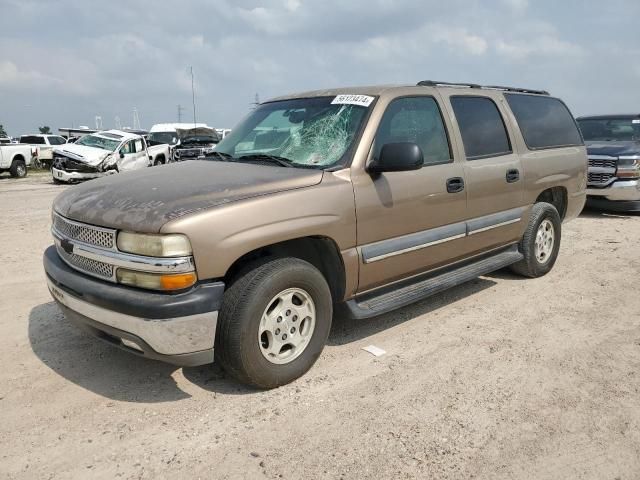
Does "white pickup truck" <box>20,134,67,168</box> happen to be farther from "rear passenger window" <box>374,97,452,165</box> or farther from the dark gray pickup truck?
"rear passenger window" <box>374,97,452,165</box>

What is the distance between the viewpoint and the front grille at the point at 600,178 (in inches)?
360

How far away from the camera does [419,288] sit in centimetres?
401

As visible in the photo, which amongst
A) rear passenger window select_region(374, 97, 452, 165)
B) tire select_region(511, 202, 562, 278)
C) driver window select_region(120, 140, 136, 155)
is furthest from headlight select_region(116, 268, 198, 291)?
driver window select_region(120, 140, 136, 155)

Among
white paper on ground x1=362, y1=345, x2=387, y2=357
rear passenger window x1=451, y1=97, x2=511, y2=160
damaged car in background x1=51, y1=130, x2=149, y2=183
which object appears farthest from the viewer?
damaged car in background x1=51, y1=130, x2=149, y2=183

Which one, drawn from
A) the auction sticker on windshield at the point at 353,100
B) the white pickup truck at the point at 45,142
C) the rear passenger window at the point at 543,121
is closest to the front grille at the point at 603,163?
the rear passenger window at the point at 543,121

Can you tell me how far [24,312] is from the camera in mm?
4473

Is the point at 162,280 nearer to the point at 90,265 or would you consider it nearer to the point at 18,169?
the point at 90,265

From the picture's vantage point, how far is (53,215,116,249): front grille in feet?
9.58

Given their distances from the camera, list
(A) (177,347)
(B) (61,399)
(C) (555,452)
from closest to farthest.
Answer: (C) (555,452) < (A) (177,347) < (B) (61,399)

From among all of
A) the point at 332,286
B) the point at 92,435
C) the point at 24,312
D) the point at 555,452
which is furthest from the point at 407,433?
the point at 24,312

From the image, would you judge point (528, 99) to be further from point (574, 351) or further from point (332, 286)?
point (332, 286)

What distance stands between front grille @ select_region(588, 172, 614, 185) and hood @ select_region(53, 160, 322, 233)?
25.1 feet

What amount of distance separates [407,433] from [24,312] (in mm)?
3453

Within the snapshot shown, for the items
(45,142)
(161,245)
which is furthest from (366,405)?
(45,142)
